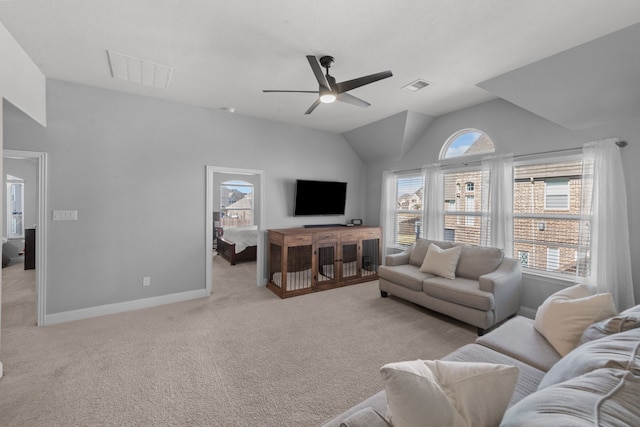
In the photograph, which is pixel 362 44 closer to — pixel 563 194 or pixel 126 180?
pixel 563 194

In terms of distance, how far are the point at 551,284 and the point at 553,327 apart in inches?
75.3

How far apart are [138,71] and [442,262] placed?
14.0 feet

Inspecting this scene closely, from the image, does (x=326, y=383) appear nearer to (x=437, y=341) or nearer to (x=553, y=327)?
(x=437, y=341)

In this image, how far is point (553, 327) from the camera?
1792 mm

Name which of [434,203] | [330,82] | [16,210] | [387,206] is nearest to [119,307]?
[330,82]

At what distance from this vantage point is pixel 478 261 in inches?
135

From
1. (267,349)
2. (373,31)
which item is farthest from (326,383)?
(373,31)

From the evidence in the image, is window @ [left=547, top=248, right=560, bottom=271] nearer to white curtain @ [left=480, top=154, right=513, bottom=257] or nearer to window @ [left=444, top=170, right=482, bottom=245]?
white curtain @ [left=480, top=154, right=513, bottom=257]

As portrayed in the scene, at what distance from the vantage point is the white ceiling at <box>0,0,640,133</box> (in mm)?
1977

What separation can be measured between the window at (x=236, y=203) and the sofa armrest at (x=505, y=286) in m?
7.63

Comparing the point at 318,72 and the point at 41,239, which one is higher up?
the point at 318,72

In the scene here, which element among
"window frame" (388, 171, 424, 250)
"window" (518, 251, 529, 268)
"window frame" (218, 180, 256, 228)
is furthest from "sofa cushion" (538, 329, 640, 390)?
"window frame" (218, 180, 256, 228)

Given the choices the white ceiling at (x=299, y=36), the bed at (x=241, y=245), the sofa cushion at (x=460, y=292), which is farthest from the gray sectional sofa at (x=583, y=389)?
the bed at (x=241, y=245)

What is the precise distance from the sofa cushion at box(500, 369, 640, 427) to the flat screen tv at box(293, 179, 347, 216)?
4.28 meters
